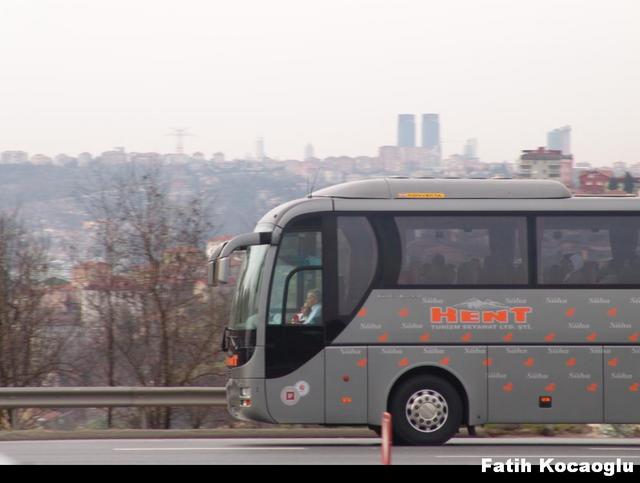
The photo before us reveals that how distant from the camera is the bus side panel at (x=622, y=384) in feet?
46.6

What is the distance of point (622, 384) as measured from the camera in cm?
1423

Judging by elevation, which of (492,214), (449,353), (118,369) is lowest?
(118,369)

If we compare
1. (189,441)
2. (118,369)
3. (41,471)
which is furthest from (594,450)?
(118,369)

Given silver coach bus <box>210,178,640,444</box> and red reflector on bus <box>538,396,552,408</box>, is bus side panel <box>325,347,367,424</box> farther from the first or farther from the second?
red reflector on bus <box>538,396,552,408</box>

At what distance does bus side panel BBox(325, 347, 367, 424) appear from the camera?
14.0 m

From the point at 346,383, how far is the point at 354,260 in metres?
1.49

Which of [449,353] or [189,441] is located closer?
[449,353]

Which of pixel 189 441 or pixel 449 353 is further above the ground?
pixel 449 353

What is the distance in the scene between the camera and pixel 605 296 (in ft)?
46.7

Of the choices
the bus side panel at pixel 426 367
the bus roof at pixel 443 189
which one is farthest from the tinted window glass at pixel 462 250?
the bus side panel at pixel 426 367

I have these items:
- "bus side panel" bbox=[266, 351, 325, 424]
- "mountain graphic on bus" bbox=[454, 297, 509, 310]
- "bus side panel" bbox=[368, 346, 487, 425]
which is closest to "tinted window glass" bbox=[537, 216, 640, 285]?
"mountain graphic on bus" bbox=[454, 297, 509, 310]

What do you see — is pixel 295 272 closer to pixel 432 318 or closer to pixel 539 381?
pixel 432 318

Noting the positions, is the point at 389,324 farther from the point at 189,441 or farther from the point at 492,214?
the point at 189,441

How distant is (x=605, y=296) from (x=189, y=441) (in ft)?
18.5
